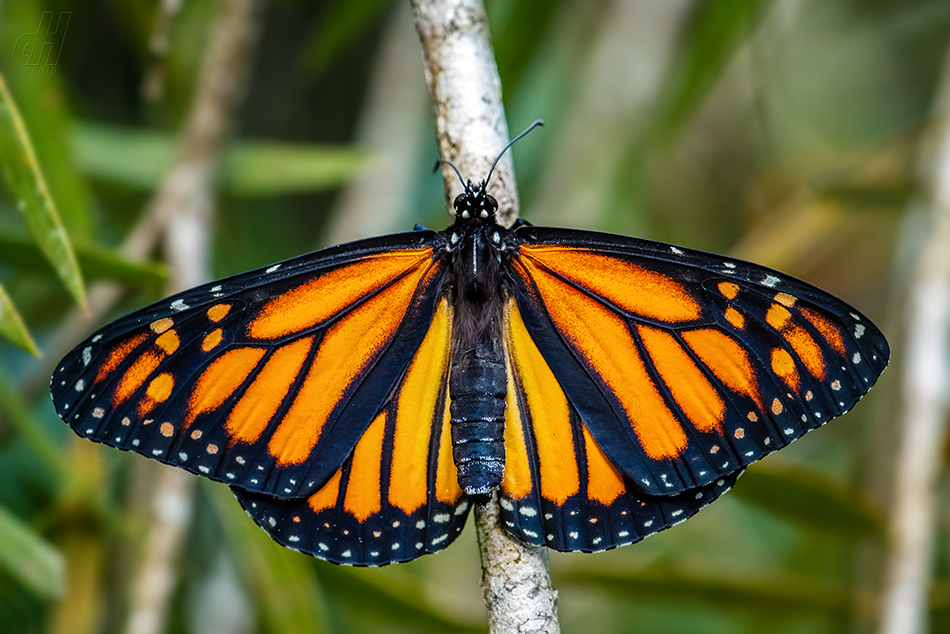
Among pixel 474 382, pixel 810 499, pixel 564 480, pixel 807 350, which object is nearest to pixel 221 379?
pixel 474 382

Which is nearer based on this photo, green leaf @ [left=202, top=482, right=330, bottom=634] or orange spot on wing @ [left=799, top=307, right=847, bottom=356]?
orange spot on wing @ [left=799, top=307, right=847, bottom=356]

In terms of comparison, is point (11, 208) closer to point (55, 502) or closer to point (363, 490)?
point (55, 502)

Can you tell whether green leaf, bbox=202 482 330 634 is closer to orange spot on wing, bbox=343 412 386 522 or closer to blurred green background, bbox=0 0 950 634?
blurred green background, bbox=0 0 950 634

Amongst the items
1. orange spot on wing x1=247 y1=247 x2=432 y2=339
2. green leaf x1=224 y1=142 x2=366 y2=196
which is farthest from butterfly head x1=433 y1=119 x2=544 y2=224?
green leaf x1=224 y1=142 x2=366 y2=196

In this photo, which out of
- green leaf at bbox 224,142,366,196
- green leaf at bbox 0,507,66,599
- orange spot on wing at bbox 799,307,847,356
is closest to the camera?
orange spot on wing at bbox 799,307,847,356

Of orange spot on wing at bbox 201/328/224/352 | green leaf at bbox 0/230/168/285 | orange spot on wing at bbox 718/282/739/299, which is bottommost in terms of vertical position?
orange spot on wing at bbox 201/328/224/352

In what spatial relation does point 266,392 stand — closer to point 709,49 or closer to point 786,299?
point 786,299

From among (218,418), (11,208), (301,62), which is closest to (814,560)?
(218,418)
